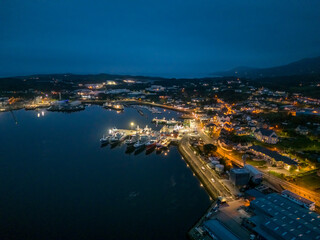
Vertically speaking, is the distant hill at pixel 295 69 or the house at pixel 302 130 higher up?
the distant hill at pixel 295 69

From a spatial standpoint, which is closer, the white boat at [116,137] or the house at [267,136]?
the house at [267,136]

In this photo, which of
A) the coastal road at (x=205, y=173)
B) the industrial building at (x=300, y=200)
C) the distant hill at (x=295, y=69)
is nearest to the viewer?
the industrial building at (x=300, y=200)

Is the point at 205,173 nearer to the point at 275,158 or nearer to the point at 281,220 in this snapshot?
the point at 275,158

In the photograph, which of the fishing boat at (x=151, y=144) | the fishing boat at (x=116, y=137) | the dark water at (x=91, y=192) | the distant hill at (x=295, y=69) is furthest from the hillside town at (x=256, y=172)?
the distant hill at (x=295, y=69)

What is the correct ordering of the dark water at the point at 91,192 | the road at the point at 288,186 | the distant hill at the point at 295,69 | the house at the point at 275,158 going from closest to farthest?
the dark water at the point at 91,192 → the road at the point at 288,186 → the house at the point at 275,158 → the distant hill at the point at 295,69

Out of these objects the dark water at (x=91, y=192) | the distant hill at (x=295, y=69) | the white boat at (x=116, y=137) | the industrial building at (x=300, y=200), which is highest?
the distant hill at (x=295, y=69)

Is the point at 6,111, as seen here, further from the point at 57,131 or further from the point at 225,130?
the point at 225,130

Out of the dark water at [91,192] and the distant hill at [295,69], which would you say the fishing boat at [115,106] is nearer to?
the dark water at [91,192]

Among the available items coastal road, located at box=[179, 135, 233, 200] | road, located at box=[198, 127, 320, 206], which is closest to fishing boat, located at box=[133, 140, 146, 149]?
coastal road, located at box=[179, 135, 233, 200]
